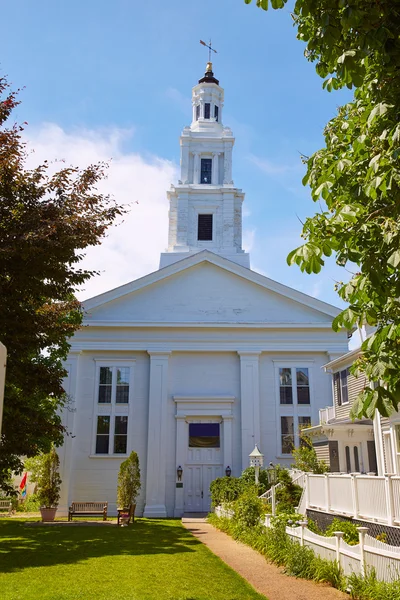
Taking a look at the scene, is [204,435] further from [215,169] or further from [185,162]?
[185,162]

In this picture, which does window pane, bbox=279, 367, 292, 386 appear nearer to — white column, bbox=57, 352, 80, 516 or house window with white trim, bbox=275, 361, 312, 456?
house window with white trim, bbox=275, 361, 312, 456

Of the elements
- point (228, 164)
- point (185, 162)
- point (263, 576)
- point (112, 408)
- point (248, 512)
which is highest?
point (185, 162)

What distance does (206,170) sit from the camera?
39594 millimetres

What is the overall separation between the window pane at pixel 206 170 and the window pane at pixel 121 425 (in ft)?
59.8

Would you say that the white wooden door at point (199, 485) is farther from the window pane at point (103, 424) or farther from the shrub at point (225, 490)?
the window pane at point (103, 424)

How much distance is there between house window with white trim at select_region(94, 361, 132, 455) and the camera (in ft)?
92.2

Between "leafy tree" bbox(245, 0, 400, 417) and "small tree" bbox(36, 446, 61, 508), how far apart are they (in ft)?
70.7

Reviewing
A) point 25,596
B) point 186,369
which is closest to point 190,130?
point 186,369

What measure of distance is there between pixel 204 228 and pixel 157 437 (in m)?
15.1

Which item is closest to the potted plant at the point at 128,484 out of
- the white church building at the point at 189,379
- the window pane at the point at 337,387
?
the white church building at the point at 189,379

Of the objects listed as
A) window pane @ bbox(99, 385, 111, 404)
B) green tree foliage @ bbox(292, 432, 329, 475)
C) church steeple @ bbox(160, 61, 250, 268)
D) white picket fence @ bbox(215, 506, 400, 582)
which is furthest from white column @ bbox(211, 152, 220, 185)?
white picket fence @ bbox(215, 506, 400, 582)

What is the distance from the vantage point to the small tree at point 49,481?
24.5 metres

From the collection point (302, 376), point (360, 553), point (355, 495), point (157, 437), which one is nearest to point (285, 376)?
point (302, 376)

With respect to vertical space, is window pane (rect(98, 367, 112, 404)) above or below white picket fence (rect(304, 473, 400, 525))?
above
